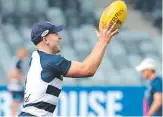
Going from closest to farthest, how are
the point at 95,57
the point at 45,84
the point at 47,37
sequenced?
the point at 95,57, the point at 45,84, the point at 47,37

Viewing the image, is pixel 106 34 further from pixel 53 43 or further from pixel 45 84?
pixel 45 84

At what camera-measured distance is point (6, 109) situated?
16.2 meters

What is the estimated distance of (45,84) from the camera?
5.90 meters

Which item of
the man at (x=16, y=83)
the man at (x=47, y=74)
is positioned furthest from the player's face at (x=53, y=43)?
the man at (x=16, y=83)

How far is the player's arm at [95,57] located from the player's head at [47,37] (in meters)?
0.30

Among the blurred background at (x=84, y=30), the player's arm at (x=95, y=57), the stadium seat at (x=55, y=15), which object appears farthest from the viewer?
the stadium seat at (x=55, y=15)

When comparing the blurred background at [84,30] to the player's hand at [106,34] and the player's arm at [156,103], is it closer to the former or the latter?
the player's arm at [156,103]

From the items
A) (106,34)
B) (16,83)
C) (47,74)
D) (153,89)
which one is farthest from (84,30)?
(106,34)

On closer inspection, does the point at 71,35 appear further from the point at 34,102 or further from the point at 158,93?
the point at 34,102

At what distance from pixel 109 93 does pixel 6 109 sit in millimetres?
2307

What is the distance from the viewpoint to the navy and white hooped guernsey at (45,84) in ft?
19.4

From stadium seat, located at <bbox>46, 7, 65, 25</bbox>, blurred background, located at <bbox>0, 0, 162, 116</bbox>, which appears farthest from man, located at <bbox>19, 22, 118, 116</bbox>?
stadium seat, located at <bbox>46, 7, 65, 25</bbox>

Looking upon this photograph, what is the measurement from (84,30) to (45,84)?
1337 centimetres

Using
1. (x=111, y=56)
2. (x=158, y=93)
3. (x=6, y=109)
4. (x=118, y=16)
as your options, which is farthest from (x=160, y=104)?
(x=111, y=56)
